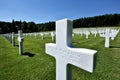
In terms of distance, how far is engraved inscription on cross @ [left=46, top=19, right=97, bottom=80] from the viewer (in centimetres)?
167

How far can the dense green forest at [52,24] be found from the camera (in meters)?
59.9

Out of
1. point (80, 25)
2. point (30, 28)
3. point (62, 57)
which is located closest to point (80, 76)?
point (62, 57)

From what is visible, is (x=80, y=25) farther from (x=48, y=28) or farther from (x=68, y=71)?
(x=68, y=71)

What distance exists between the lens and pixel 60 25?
214 centimetres

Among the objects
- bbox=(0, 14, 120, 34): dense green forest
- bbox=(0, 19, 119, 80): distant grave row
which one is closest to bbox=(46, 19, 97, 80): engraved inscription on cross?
bbox=(0, 19, 119, 80): distant grave row

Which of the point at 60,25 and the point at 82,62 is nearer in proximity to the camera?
the point at 82,62

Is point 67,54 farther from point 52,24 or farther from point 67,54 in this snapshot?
point 52,24

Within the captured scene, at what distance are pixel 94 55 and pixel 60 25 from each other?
34.9 inches

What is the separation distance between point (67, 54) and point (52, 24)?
62393 millimetres

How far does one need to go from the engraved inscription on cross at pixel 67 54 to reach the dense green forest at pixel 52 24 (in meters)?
58.8

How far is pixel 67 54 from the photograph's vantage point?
2078 mm

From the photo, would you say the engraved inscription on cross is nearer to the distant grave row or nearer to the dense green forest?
the distant grave row

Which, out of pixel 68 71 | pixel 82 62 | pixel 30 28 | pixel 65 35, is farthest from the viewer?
pixel 30 28

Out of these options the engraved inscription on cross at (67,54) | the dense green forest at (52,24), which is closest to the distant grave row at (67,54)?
the engraved inscription on cross at (67,54)
